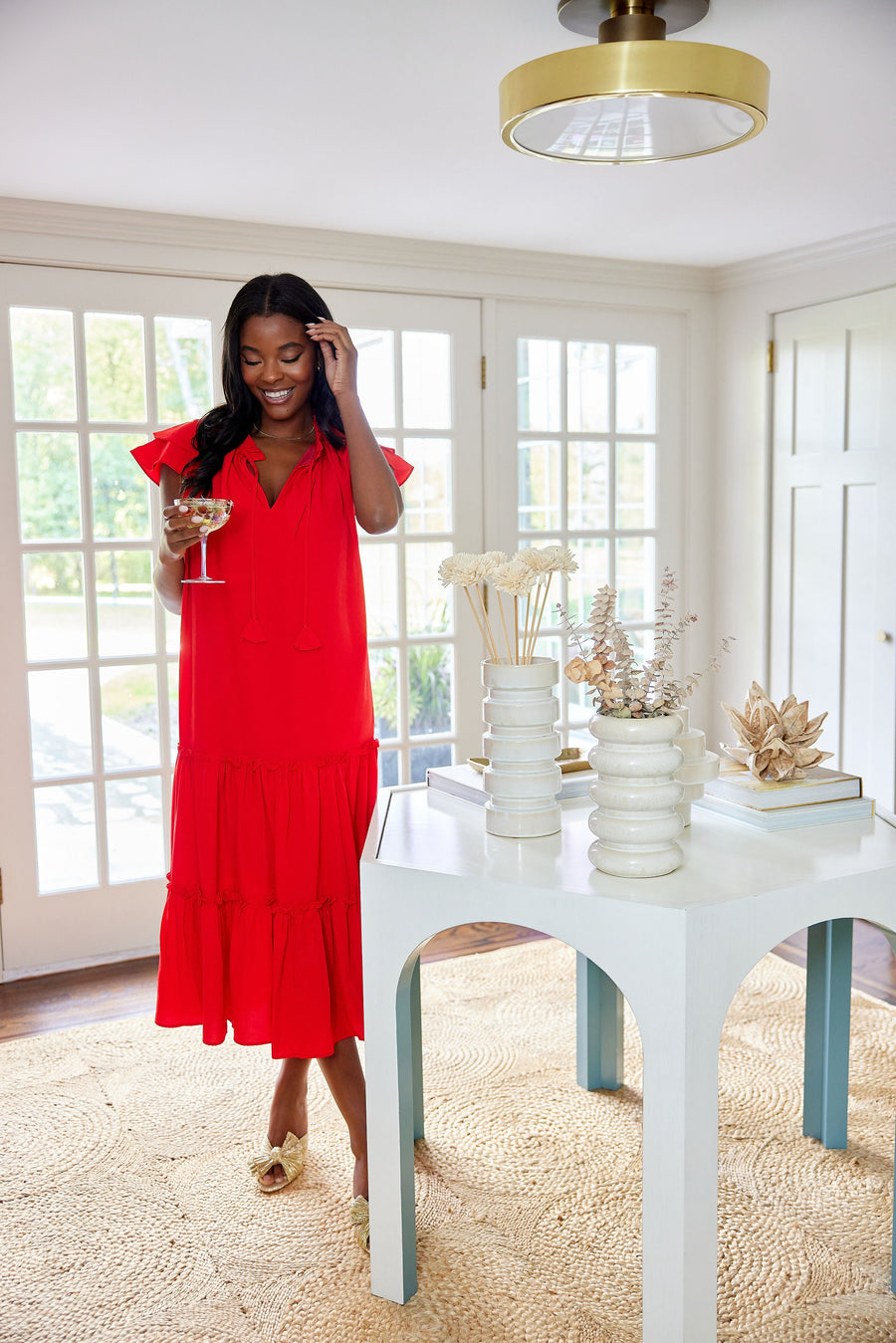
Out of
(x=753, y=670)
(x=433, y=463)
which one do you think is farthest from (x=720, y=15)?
(x=753, y=670)

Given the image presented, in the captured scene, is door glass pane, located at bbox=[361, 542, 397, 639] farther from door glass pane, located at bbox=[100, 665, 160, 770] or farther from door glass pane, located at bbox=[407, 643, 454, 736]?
door glass pane, located at bbox=[100, 665, 160, 770]

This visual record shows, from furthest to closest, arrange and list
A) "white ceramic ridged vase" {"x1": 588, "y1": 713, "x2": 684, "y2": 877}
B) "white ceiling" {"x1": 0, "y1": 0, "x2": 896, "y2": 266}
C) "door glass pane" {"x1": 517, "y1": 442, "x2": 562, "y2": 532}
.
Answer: "door glass pane" {"x1": 517, "y1": 442, "x2": 562, "y2": 532} < "white ceiling" {"x1": 0, "y1": 0, "x2": 896, "y2": 266} < "white ceramic ridged vase" {"x1": 588, "y1": 713, "x2": 684, "y2": 877}

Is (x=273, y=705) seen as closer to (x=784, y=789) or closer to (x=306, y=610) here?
(x=306, y=610)

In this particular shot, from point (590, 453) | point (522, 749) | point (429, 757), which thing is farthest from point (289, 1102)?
point (590, 453)

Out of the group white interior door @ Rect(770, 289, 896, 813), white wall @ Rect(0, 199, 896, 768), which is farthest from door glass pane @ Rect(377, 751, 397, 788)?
white interior door @ Rect(770, 289, 896, 813)

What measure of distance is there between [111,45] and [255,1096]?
7.06ft

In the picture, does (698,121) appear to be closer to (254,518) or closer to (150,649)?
(254,518)

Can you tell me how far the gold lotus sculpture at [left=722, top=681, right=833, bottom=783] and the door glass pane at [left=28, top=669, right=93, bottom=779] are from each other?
2157 millimetres

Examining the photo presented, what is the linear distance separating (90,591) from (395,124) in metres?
1.60

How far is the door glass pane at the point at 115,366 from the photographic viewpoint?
317cm

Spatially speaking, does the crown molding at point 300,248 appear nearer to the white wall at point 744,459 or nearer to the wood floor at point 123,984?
the white wall at point 744,459

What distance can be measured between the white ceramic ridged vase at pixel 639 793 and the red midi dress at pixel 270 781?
60cm

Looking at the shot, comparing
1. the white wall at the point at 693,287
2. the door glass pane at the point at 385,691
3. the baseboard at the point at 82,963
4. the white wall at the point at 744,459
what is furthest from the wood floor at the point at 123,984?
the white wall at the point at 693,287

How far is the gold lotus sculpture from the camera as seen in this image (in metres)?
1.76
